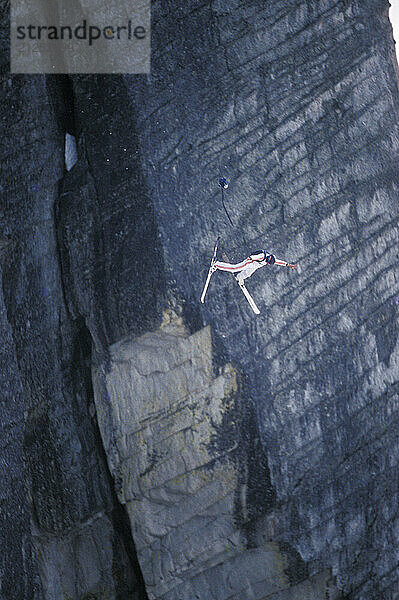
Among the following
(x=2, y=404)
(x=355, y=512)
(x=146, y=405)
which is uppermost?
(x=2, y=404)

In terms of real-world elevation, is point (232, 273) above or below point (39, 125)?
below

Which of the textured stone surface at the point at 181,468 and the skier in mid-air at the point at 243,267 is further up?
the skier in mid-air at the point at 243,267

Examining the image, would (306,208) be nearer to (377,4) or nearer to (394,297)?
(394,297)

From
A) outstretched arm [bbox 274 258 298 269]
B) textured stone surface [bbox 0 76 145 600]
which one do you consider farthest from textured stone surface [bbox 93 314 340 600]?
outstretched arm [bbox 274 258 298 269]

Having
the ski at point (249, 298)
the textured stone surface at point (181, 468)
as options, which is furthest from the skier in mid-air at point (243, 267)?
the textured stone surface at point (181, 468)

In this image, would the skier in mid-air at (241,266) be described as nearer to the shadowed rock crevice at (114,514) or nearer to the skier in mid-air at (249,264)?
the skier in mid-air at (249,264)

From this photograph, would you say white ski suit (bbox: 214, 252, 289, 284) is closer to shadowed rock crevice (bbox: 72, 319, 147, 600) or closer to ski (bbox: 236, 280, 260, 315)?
ski (bbox: 236, 280, 260, 315)

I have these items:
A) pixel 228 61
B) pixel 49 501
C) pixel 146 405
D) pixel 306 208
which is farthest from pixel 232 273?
pixel 49 501

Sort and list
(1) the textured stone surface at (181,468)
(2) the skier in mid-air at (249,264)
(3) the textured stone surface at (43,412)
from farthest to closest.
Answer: (3) the textured stone surface at (43,412), (1) the textured stone surface at (181,468), (2) the skier in mid-air at (249,264)

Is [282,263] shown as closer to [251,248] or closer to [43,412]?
[251,248]
